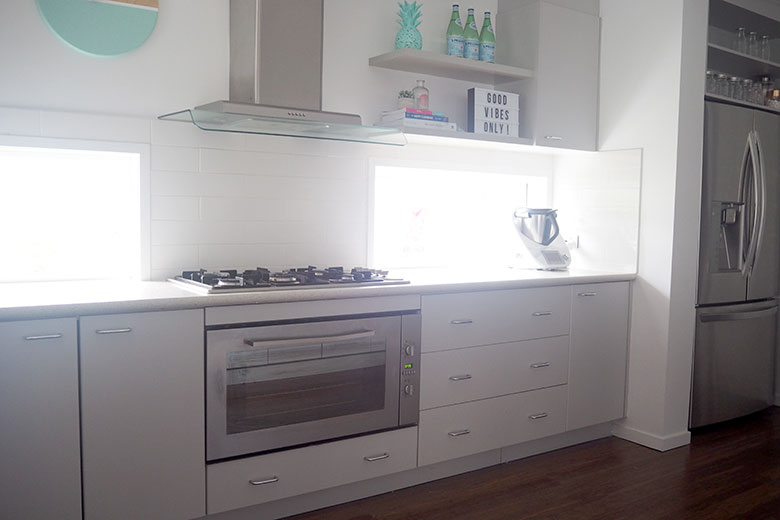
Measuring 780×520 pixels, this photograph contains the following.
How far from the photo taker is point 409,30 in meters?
3.27

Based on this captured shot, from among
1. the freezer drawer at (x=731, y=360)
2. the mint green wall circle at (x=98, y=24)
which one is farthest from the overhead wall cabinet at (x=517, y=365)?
the mint green wall circle at (x=98, y=24)

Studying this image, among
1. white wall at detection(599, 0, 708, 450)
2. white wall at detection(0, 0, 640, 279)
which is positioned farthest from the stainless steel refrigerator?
white wall at detection(0, 0, 640, 279)

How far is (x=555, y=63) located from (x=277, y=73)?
63.0 inches

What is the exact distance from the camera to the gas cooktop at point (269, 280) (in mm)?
2486

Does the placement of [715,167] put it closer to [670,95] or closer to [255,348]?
[670,95]

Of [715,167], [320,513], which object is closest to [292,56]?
[320,513]

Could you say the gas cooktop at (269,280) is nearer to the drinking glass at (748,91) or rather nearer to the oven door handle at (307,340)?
the oven door handle at (307,340)

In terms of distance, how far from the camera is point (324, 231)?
326 cm

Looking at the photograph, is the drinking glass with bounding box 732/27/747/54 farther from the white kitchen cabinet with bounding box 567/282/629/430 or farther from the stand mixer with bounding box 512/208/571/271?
the white kitchen cabinet with bounding box 567/282/629/430

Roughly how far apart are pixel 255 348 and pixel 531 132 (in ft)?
6.36

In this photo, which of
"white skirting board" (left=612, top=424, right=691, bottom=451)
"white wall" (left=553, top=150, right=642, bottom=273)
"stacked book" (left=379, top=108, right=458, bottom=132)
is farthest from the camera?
"white wall" (left=553, top=150, right=642, bottom=273)

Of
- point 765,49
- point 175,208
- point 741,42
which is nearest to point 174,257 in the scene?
point 175,208

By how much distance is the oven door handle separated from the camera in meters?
2.44

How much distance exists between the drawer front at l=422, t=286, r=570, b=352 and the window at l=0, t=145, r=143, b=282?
4.03 ft
